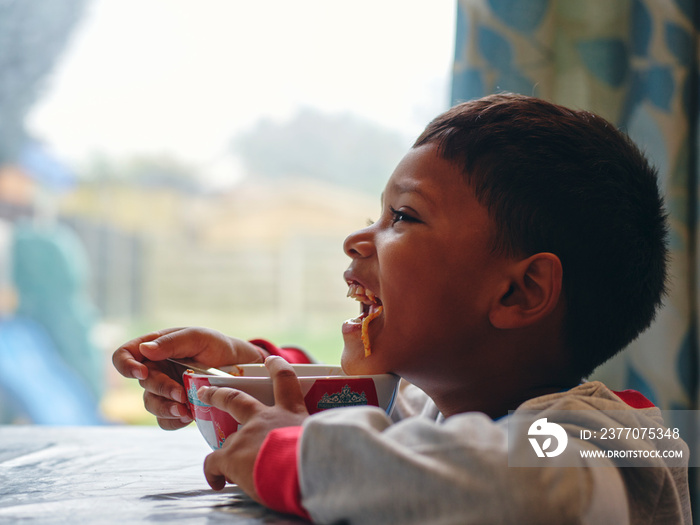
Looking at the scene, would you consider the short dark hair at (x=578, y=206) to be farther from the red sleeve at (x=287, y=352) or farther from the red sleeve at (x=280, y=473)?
the red sleeve at (x=287, y=352)

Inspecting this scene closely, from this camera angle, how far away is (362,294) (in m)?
0.77

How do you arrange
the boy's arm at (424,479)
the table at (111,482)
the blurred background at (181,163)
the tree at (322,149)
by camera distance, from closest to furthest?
the boy's arm at (424,479)
the table at (111,482)
the blurred background at (181,163)
the tree at (322,149)

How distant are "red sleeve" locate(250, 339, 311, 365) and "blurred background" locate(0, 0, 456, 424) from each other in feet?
6.55

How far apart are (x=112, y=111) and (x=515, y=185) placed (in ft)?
11.9

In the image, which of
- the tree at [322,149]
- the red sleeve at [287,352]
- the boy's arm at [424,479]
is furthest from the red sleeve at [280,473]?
the tree at [322,149]

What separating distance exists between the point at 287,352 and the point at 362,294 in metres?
0.32

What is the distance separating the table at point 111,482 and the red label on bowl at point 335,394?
0.36 feet

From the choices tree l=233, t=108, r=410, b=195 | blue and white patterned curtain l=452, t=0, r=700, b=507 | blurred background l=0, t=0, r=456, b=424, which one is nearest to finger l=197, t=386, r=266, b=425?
blue and white patterned curtain l=452, t=0, r=700, b=507

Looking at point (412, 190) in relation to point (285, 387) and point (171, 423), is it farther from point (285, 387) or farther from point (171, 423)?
point (171, 423)

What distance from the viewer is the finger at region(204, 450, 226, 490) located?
0.57m

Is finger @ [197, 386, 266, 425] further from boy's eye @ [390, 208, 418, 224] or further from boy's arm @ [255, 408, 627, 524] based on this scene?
boy's eye @ [390, 208, 418, 224]

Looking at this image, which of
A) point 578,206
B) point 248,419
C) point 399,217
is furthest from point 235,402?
point 578,206

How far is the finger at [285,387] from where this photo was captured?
0.59m

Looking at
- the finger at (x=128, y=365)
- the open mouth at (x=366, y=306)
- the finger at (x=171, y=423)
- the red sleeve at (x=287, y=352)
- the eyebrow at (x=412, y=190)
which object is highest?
the eyebrow at (x=412, y=190)
